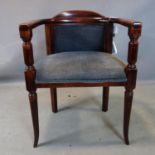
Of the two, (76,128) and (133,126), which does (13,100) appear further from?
(133,126)

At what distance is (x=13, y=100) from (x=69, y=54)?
72 centimetres

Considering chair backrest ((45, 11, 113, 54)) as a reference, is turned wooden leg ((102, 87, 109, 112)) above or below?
below

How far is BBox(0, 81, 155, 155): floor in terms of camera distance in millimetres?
1226

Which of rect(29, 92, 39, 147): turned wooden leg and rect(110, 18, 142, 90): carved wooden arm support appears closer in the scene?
rect(110, 18, 142, 90): carved wooden arm support

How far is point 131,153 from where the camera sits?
118 centimetres

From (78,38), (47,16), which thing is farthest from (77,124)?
(47,16)

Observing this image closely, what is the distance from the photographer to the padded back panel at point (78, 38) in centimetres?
143

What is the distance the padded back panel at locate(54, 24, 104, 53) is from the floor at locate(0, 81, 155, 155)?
470mm

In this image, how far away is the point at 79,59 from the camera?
124 cm

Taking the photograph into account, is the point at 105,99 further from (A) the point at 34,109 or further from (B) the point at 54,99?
(A) the point at 34,109

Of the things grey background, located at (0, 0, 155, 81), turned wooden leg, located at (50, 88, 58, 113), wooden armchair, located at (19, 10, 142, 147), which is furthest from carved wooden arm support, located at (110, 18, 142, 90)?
grey background, located at (0, 0, 155, 81)

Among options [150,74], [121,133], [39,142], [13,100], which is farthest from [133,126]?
[13,100]

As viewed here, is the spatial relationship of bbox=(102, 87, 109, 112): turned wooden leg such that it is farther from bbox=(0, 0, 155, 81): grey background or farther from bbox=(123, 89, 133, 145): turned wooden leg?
bbox=(0, 0, 155, 81): grey background

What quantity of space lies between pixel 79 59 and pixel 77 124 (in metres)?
0.47
